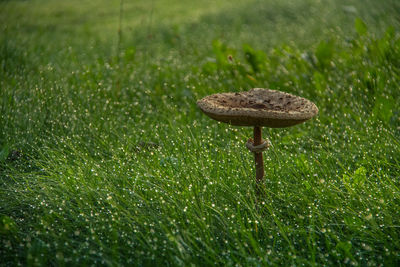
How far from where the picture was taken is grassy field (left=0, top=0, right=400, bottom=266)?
239 centimetres

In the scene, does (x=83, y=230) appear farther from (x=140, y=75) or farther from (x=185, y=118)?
(x=140, y=75)

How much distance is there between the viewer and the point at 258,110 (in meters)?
2.41

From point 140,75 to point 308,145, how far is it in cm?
282

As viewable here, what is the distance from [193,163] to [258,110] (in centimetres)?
91

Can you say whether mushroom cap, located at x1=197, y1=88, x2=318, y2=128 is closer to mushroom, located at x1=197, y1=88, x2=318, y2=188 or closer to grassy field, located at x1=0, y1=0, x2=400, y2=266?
mushroom, located at x1=197, y1=88, x2=318, y2=188

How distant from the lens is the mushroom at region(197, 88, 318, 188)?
241 centimetres

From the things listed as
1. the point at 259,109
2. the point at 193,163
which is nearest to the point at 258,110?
the point at 259,109

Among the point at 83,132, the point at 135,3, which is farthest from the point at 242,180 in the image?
the point at 135,3

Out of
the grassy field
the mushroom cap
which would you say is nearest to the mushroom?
the mushroom cap

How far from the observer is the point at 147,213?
2619 millimetres

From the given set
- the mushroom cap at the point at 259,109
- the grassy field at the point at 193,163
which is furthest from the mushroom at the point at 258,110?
the grassy field at the point at 193,163

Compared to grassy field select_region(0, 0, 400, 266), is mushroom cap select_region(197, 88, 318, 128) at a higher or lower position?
higher

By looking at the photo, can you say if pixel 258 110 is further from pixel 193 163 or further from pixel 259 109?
pixel 193 163

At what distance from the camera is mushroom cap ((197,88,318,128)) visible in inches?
94.9
